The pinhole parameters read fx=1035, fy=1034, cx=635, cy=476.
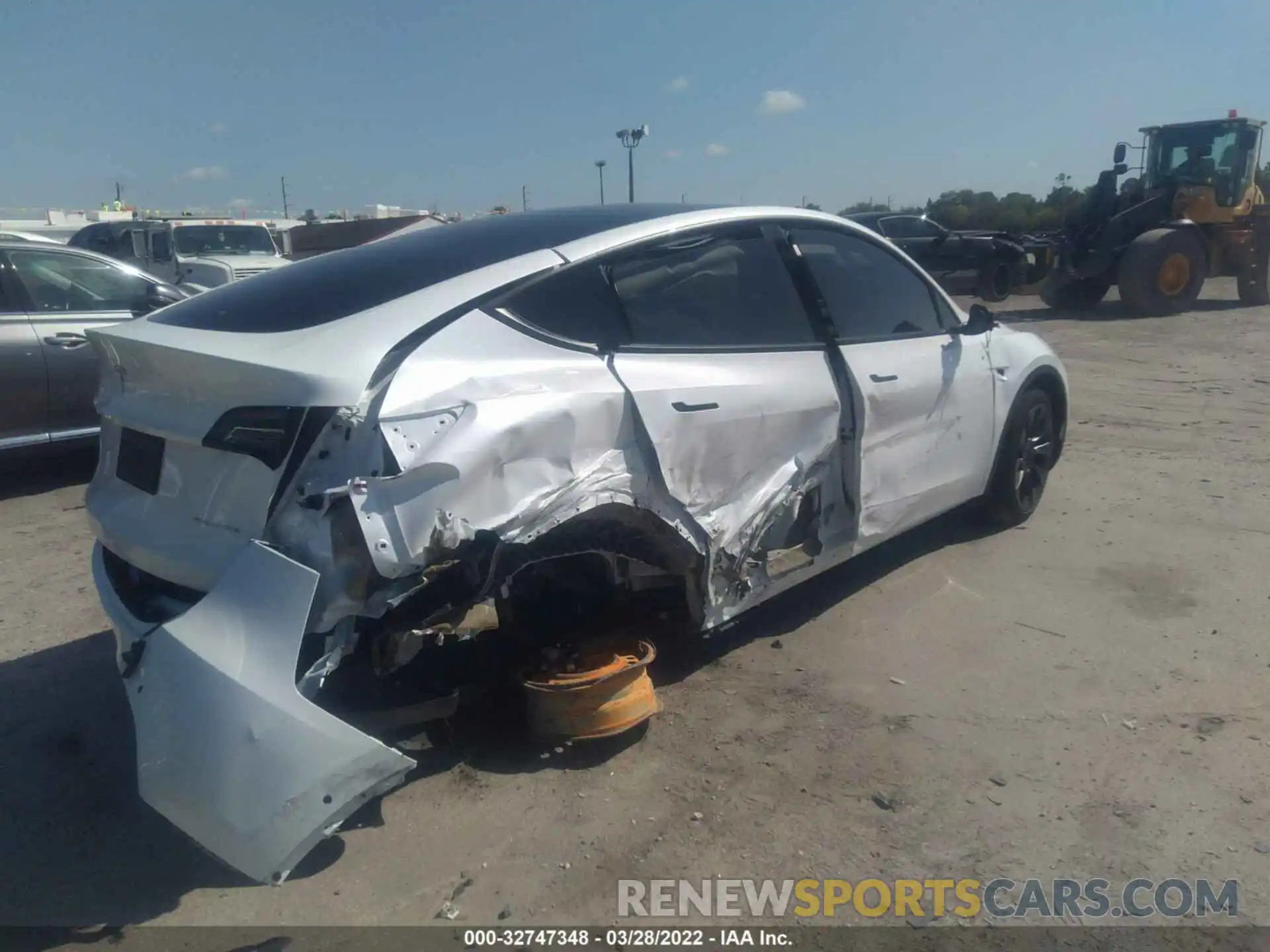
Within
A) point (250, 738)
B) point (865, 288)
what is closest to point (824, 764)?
point (250, 738)

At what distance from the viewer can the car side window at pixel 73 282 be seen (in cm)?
660

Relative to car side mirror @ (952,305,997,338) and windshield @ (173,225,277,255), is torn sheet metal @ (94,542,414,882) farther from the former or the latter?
windshield @ (173,225,277,255)

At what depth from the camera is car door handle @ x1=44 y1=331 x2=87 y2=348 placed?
6469 millimetres

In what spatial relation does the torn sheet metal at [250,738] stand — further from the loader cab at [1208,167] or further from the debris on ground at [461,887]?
the loader cab at [1208,167]

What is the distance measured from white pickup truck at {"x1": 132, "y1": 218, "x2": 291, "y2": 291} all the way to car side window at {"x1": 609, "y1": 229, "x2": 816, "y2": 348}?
450 inches

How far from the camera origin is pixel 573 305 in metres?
3.33

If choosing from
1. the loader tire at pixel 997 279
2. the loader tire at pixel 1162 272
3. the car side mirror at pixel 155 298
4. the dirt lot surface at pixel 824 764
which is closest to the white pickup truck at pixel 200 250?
the car side mirror at pixel 155 298

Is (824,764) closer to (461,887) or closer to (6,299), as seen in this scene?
(461,887)

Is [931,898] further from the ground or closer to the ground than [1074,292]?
closer to the ground

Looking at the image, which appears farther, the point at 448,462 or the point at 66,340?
the point at 66,340

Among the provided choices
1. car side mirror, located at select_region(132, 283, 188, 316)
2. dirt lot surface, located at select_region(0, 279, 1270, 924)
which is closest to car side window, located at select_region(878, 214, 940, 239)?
car side mirror, located at select_region(132, 283, 188, 316)

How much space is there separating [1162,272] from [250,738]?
17594 millimetres

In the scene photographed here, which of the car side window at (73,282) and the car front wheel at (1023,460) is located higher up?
the car side window at (73,282)

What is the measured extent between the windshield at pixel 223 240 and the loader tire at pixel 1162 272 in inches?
528
